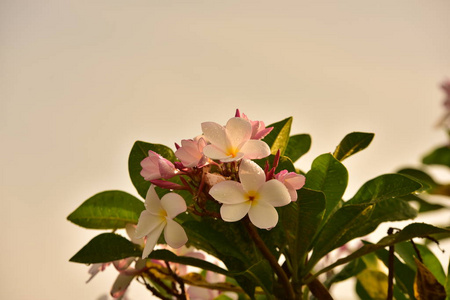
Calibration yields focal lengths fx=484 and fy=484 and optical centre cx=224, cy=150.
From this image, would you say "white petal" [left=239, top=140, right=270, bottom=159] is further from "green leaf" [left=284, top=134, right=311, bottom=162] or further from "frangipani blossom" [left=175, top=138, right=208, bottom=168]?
"green leaf" [left=284, top=134, right=311, bottom=162]

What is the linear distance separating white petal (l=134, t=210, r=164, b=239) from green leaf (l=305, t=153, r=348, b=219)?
0.24m

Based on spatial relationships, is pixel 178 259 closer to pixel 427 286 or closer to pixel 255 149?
pixel 255 149

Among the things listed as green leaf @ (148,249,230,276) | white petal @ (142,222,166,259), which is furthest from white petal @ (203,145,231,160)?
green leaf @ (148,249,230,276)

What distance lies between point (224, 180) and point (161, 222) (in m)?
0.10

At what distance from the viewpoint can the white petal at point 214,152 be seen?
1.87 ft

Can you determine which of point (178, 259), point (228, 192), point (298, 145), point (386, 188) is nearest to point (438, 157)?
point (298, 145)

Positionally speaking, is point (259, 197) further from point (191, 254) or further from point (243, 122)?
point (191, 254)

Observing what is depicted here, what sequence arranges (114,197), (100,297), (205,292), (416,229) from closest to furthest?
1. (416,229)
2. (114,197)
3. (205,292)
4. (100,297)

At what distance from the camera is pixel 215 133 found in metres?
0.60

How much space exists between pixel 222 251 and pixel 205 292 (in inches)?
11.1

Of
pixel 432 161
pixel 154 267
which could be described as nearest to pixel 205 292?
pixel 154 267

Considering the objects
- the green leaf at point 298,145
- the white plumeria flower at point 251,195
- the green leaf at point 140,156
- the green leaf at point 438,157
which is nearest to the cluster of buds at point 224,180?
the white plumeria flower at point 251,195

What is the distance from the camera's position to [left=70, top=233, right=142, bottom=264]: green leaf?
0.72 m

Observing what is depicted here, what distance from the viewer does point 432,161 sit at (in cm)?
244
